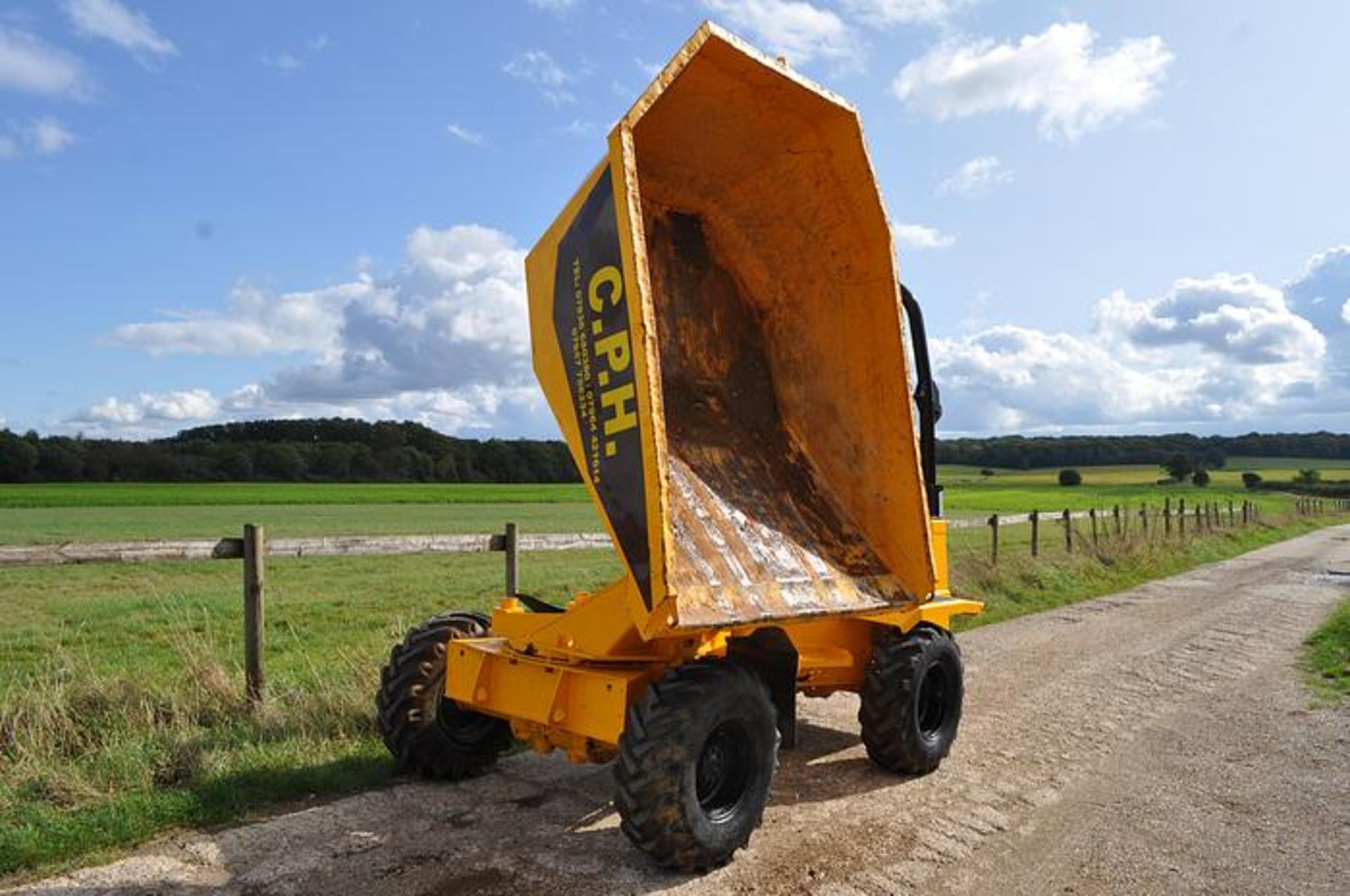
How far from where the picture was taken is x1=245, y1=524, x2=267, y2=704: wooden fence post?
6.55m

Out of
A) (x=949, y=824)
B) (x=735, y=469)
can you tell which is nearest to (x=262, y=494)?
(x=735, y=469)

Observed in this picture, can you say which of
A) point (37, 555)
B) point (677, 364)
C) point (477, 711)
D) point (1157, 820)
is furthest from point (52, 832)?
point (1157, 820)

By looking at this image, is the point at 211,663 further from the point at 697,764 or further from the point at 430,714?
the point at 697,764

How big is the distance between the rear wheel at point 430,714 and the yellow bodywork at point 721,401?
0.36 meters

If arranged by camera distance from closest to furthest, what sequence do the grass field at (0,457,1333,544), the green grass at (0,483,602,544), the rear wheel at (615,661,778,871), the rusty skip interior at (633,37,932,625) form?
the rear wheel at (615,661,778,871) < the rusty skip interior at (633,37,932,625) < the green grass at (0,483,602,544) < the grass field at (0,457,1333,544)

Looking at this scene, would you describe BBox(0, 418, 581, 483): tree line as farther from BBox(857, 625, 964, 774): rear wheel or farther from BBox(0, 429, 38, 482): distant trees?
BBox(857, 625, 964, 774): rear wheel

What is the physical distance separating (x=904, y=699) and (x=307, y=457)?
83797mm

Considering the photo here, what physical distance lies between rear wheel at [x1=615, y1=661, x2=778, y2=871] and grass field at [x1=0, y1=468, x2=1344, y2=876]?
205 cm

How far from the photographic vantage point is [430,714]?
5242 mm

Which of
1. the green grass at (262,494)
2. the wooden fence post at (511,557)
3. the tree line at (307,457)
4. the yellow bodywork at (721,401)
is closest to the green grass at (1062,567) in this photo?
the wooden fence post at (511,557)

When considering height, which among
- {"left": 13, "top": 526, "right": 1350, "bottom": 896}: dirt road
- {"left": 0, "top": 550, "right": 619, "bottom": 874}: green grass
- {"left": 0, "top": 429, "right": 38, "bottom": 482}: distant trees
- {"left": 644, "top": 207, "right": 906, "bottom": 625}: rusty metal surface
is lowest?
{"left": 13, "top": 526, "right": 1350, "bottom": 896}: dirt road

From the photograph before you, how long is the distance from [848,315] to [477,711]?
296 centimetres

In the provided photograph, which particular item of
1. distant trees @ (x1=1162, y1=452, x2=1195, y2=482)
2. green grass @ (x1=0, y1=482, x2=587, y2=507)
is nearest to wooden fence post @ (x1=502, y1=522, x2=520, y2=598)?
green grass @ (x1=0, y1=482, x2=587, y2=507)

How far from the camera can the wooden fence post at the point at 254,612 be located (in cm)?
655
